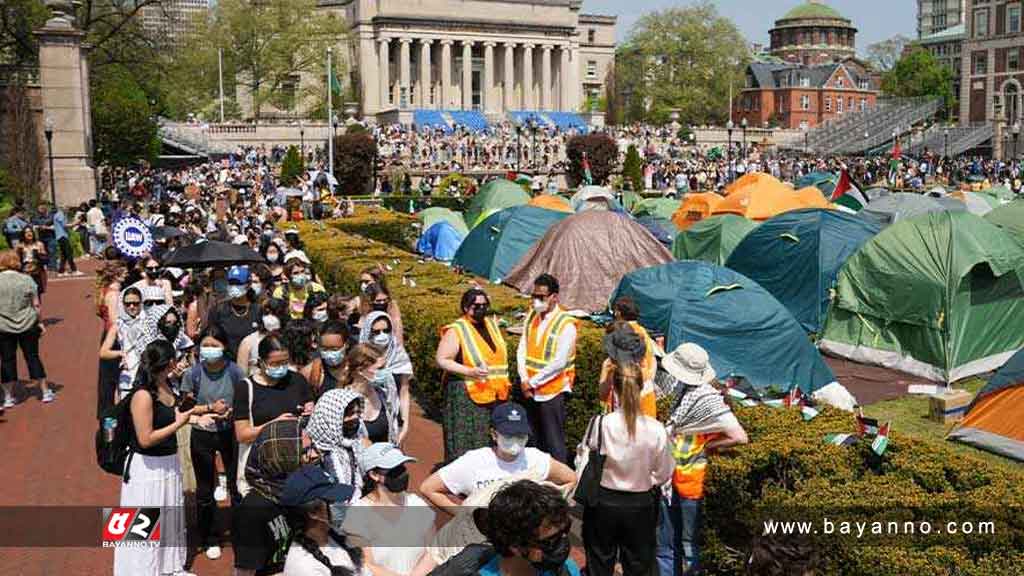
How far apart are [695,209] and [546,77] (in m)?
64.5

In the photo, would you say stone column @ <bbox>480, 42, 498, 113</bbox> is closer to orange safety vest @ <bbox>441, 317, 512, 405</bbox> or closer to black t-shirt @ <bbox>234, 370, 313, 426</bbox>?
orange safety vest @ <bbox>441, 317, 512, 405</bbox>

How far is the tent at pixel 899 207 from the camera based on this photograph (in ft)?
64.9

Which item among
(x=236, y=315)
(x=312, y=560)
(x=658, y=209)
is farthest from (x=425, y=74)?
(x=312, y=560)

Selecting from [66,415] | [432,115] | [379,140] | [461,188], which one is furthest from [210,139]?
[66,415]

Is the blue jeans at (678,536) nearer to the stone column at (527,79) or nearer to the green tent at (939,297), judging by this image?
the green tent at (939,297)

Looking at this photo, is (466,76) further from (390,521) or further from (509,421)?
(390,521)

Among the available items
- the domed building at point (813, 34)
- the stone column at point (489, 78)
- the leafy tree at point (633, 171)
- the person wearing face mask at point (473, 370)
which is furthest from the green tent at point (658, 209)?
the domed building at point (813, 34)

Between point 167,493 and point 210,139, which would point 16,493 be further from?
point 210,139

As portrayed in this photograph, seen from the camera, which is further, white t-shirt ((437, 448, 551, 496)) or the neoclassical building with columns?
the neoclassical building with columns

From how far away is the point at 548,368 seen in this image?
7.56 metres

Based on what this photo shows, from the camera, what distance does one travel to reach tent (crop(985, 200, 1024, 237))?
647 inches

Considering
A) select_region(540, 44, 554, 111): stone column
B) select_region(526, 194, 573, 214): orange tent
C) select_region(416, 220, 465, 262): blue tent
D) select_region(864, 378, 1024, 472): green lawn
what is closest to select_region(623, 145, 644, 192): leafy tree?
select_region(526, 194, 573, 214): orange tent

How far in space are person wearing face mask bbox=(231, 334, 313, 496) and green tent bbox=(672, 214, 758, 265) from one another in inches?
514

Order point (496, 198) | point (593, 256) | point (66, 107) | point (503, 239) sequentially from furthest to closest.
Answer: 1. point (496, 198)
2. point (66, 107)
3. point (503, 239)
4. point (593, 256)
